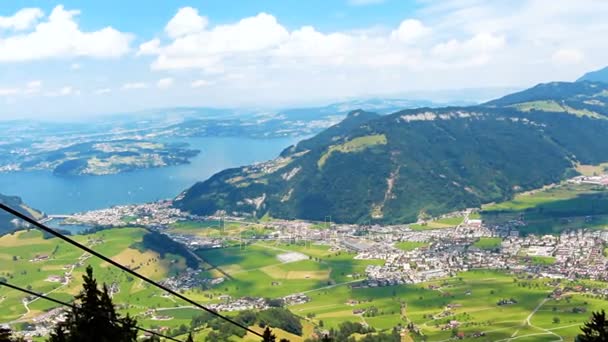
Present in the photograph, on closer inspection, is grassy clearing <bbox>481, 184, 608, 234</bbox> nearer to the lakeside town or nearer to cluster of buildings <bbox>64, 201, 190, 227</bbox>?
the lakeside town

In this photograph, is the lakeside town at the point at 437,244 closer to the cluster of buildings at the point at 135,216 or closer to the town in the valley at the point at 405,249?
the town in the valley at the point at 405,249

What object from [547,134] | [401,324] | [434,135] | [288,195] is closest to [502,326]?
[401,324]

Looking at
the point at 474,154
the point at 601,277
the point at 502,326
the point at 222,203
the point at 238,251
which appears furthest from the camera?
the point at 474,154

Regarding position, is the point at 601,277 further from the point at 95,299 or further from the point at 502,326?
the point at 95,299

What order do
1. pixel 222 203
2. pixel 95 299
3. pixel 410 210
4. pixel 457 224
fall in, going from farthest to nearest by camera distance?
pixel 222 203 → pixel 410 210 → pixel 457 224 → pixel 95 299

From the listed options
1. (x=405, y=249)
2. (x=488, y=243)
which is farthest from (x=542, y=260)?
(x=405, y=249)

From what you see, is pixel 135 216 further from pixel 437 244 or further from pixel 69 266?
pixel 437 244

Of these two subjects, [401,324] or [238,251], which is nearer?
[401,324]

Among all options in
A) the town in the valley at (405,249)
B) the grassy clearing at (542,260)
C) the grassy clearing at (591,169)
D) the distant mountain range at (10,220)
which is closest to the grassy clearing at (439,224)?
the town in the valley at (405,249)
